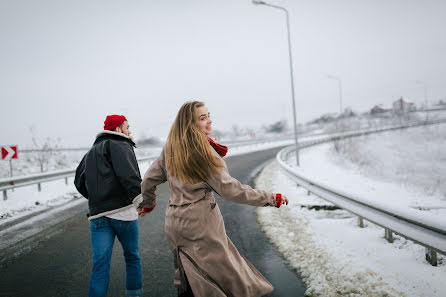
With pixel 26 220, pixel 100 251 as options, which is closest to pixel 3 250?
pixel 26 220

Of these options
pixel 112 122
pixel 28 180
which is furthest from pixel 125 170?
pixel 28 180

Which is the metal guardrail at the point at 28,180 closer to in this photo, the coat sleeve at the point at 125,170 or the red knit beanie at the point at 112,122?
the red knit beanie at the point at 112,122

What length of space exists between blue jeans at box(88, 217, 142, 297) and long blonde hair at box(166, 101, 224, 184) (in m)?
0.98

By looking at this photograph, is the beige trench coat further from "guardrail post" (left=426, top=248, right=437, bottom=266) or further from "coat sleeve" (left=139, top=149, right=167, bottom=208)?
"guardrail post" (left=426, top=248, right=437, bottom=266)

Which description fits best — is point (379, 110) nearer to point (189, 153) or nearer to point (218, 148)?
point (218, 148)

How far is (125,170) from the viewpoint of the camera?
2.60 meters

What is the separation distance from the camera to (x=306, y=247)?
414 cm

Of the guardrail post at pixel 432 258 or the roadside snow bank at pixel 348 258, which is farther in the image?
the guardrail post at pixel 432 258

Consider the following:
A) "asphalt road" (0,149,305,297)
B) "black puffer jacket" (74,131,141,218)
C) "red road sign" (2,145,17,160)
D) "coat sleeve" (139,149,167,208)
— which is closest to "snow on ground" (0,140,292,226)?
"red road sign" (2,145,17,160)

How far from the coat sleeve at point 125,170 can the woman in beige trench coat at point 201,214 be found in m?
0.52

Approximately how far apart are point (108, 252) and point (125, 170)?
2.66 feet

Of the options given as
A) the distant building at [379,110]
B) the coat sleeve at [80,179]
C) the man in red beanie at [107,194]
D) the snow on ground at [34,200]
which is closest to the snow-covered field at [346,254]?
the man in red beanie at [107,194]

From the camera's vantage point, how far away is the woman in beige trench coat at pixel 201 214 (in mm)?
2115

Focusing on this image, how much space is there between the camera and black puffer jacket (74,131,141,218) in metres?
2.60
